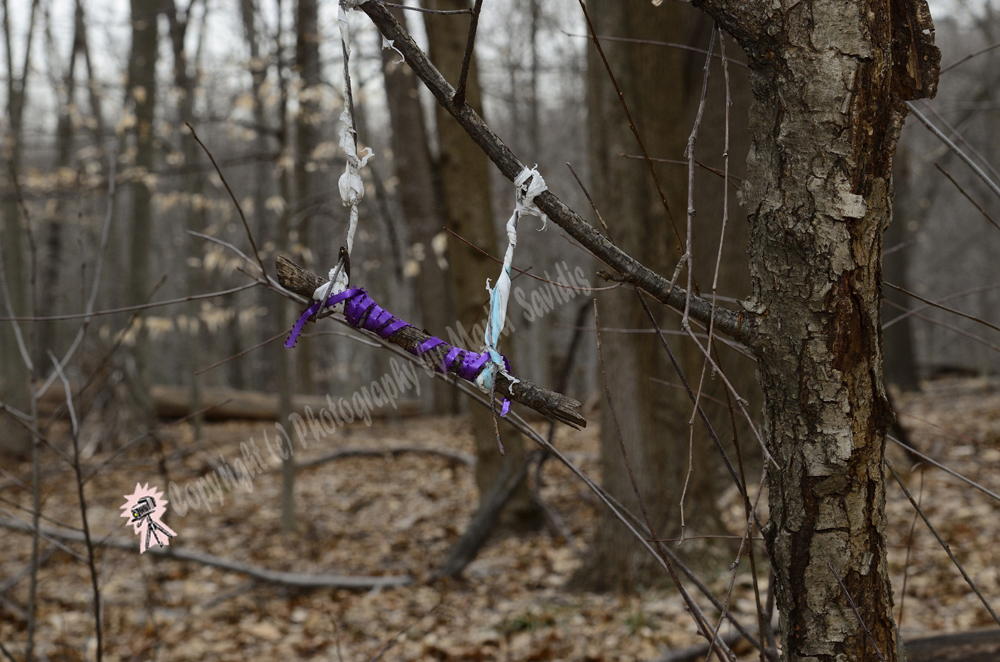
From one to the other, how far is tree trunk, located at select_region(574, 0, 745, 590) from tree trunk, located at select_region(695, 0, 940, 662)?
223 cm

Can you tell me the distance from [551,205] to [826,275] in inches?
15.4

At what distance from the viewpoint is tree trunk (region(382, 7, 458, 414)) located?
521 centimetres

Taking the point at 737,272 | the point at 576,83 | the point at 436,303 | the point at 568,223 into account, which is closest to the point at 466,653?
the point at 568,223

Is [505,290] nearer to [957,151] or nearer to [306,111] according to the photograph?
[957,151]

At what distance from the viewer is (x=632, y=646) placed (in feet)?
9.04

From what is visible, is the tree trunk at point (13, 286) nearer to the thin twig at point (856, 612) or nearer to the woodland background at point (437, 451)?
the woodland background at point (437, 451)

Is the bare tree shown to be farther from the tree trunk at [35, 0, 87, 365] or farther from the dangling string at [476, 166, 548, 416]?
the tree trunk at [35, 0, 87, 365]

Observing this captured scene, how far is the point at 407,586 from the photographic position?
382 cm

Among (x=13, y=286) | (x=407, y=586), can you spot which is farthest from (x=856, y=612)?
(x=13, y=286)

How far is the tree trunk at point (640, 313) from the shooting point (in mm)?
3223

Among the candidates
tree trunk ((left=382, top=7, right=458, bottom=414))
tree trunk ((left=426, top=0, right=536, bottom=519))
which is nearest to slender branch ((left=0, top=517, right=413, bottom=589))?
tree trunk ((left=426, top=0, right=536, bottom=519))

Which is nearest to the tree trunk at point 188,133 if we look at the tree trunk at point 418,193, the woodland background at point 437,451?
the woodland background at point 437,451

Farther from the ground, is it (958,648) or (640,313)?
(640,313)

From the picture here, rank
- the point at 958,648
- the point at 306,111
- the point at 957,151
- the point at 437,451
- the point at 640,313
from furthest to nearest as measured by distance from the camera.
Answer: the point at 437,451 → the point at 306,111 → the point at 640,313 → the point at 958,648 → the point at 957,151
